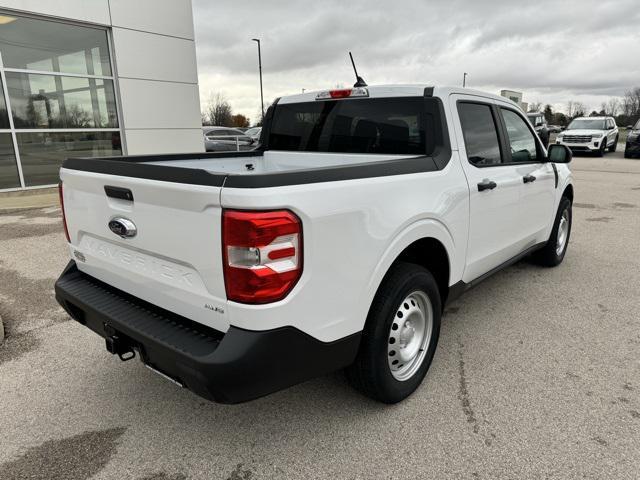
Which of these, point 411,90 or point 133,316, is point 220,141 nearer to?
point 411,90

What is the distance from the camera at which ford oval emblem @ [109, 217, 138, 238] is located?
230 cm

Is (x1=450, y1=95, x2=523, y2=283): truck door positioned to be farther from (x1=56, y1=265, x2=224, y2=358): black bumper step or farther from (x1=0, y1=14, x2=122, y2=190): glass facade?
(x1=0, y1=14, x2=122, y2=190): glass facade

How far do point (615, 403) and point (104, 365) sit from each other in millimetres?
3328

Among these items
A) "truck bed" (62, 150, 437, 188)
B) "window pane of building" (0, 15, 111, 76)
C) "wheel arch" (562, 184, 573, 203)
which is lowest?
"wheel arch" (562, 184, 573, 203)

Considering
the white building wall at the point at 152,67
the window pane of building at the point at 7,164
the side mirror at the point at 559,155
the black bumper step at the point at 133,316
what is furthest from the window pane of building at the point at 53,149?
the side mirror at the point at 559,155

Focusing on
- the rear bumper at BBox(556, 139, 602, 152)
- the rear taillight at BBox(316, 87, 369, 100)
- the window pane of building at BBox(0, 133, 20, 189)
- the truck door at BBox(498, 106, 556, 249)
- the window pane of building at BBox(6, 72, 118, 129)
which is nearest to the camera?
the rear taillight at BBox(316, 87, 369, 100)

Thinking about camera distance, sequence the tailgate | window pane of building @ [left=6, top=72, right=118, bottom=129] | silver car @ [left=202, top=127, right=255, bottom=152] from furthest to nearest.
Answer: silver car @ [left=202, top=127, right=255, bottom=152] < window pane of building @ [left=6, top=72, right=118, bottom=129] < the tailgate

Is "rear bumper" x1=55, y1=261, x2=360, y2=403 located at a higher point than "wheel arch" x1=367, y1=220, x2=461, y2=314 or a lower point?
lower

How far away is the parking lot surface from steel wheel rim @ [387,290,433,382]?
0.71 feet

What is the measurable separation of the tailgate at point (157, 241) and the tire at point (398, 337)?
0.86m

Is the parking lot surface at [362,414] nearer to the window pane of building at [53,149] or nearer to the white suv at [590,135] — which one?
the window pane of building at [53,149]

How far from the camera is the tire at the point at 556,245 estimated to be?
16.9 ft

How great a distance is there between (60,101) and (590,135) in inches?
851

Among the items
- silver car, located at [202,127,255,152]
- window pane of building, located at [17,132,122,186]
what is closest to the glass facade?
window pane of building, located at [17,132,122,186]
